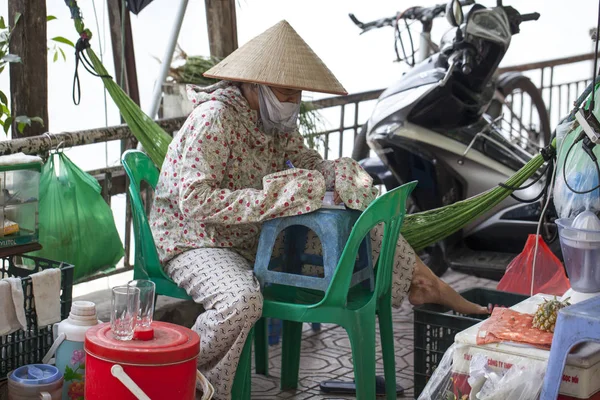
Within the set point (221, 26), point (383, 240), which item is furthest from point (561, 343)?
point (221, 26)

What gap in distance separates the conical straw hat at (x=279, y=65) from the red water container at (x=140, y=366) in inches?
38.8

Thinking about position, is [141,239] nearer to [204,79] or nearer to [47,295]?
[47,295]

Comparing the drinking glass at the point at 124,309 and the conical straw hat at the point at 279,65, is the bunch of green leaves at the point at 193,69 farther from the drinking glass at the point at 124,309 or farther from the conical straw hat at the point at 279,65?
the drinking glass at the point at 124,309

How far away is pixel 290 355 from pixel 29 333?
1.02 m

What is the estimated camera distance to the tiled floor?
11.1 ft

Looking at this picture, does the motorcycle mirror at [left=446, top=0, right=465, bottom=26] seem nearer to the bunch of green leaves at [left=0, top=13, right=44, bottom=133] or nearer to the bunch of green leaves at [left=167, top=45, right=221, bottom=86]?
the bunch of green leaves at [left=167, top=45, right=221, bottom=86]

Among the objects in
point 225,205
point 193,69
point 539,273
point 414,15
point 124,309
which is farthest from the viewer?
point 414,15

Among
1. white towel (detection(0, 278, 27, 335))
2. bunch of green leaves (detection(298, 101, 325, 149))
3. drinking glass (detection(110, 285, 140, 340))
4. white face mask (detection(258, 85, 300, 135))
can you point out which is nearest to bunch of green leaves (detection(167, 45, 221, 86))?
bunch of green leaves (detection(298, 101, 325, 149))

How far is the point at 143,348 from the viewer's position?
2.40m

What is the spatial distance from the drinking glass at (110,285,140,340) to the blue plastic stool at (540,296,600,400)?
3.77 ft

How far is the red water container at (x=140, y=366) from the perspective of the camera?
2387 millimetres

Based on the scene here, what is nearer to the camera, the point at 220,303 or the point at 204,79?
the point at 220,303

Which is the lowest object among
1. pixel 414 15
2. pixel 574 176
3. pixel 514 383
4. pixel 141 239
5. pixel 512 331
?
pixel 514 383

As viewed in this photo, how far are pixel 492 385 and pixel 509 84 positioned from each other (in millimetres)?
3851
